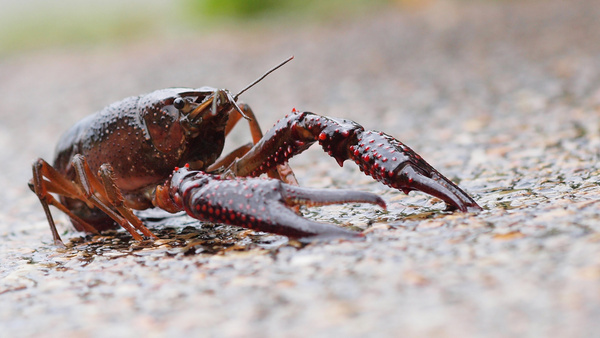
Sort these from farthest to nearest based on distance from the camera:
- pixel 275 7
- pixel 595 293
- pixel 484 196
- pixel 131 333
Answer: pixel 275 7 < pixel 484 196 < pixel 131 333 < pixel 595 293

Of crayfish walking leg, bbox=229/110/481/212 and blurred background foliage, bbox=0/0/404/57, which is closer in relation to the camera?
crayfish walking leg, bbox=229/110/481/212

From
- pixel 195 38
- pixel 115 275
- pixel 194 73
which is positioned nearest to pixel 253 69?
pixel 194 73

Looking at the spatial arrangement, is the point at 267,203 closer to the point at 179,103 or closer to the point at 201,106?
the point at 201,106

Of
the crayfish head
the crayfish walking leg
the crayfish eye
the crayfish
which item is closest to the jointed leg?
the crayfish

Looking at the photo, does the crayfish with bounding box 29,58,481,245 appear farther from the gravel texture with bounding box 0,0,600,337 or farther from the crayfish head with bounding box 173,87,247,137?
the gravel texture with bounding box 0,0,600,337

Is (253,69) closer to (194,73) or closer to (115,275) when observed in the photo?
(194,73)

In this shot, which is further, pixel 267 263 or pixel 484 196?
pixel 484 196
